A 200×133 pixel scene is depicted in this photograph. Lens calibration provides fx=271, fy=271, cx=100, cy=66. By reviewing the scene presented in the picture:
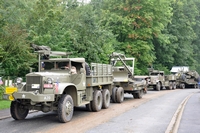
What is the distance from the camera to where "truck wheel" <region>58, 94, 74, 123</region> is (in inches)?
373

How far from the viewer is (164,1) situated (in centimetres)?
3619

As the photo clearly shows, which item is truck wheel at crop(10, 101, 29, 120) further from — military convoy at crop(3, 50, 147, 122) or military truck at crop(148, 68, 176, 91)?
military truck at crop(148, 68, 176, 91)

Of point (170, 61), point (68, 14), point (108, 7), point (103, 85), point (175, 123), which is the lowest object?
point (175, 123)

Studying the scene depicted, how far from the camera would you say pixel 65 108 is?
31.6ft

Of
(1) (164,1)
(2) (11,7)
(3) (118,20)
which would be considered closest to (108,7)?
(3) (118,20)

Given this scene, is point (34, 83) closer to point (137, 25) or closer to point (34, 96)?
point (34, 96)

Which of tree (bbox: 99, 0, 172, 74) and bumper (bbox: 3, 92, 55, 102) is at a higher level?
tree (bbox: 99, 0, 172, 74)

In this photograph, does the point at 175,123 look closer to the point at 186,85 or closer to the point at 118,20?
the point at 118,20

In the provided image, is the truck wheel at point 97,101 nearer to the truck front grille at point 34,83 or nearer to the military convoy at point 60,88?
the military convoy at point 60,88

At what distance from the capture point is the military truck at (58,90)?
9.35 meters

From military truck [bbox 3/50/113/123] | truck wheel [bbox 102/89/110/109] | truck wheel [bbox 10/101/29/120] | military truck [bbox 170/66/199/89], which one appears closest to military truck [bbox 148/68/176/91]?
military truck [bbox 170/66/199/89]

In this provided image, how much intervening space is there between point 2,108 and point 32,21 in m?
9.81

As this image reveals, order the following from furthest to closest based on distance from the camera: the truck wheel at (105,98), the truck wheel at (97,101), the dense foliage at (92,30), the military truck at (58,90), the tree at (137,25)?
the tree at (137,25)
the dense foliage at (92,30)
the truck wheel at (105,98)
the truck wheel at (97,101)
the military truck at (58,90)

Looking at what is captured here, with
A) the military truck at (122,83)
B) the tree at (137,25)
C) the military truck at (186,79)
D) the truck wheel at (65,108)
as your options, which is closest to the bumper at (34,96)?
the truck wheel at (65,108)
